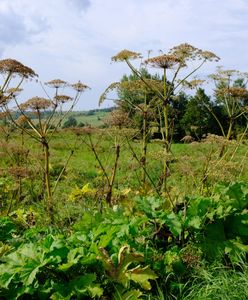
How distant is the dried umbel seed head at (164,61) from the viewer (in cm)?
577

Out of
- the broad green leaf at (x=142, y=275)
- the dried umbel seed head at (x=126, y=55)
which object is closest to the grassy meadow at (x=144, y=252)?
the broad green leaf at (x=142, y=275)

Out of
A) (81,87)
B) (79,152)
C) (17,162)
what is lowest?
(79,152)

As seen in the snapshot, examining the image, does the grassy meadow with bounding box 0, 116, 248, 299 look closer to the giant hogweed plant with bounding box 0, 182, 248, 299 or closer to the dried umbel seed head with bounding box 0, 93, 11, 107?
the giant hogweed plant with bounding box 0, 182, 248, 299

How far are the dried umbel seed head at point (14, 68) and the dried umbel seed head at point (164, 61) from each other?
4.32ft

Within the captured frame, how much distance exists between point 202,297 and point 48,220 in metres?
2.33

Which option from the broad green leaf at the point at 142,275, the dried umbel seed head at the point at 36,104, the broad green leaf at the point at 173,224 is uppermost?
the dried umbel seed head at the point at 36,104

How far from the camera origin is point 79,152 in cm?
1858

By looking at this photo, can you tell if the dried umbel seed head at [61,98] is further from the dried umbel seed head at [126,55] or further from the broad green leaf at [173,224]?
the broad green leaf at [173,224]

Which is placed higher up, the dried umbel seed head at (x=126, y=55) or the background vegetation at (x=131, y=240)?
the dried umbel seed head at (x=126, y=55)

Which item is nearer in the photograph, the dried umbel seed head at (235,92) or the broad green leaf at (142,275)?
the broad green leaf at (142,275)

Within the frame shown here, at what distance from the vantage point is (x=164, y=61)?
5.81 metres

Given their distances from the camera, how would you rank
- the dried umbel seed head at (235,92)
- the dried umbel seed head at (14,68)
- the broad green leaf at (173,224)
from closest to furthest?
the broad green leaf at (173,224)
the dried umbel seed head at (14,68)
the dried umbel seed head at (235,92)

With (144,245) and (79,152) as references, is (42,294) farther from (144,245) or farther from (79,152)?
(79,152)

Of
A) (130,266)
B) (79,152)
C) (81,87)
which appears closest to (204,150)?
(81,87)
